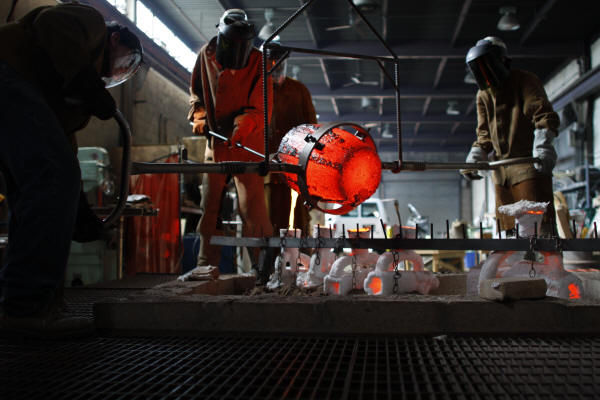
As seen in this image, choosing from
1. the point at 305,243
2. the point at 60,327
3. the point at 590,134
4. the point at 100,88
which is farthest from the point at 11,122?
the point at 590,134

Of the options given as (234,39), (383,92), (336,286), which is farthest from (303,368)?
(383,92)

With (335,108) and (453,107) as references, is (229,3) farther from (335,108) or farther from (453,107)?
(453,107)

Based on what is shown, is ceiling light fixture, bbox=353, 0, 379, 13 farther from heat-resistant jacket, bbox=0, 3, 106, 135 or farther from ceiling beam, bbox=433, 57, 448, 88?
heat-resistant jacket, bbox=0, 3, 106, 135

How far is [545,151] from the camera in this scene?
10.5 feet

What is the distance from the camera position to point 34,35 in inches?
78.0

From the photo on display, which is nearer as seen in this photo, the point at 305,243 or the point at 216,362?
the point at 216,362

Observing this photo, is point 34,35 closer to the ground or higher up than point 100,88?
higher up

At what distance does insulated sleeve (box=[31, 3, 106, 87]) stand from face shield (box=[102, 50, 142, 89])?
308mm

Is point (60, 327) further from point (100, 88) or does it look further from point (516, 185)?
point (516, 185)

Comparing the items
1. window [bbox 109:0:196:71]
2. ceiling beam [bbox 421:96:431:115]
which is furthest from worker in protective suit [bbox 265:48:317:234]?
ceiling beam [bbox 421:96:431:115]

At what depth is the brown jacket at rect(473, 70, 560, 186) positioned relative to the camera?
3.51 metres

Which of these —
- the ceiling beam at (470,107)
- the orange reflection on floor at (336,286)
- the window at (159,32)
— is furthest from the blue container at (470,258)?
the ceiling beam at (470,107)

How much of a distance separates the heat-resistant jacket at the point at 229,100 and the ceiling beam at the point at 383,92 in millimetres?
10173

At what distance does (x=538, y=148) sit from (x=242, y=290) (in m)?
2.28
